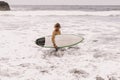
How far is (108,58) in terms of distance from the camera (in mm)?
6957

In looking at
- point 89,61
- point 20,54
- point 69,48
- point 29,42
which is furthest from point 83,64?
point 29,42

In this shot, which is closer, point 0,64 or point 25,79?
point 25,79

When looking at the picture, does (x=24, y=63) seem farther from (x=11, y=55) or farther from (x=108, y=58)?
(x=108, y=58)

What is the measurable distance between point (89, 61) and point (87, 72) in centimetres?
97

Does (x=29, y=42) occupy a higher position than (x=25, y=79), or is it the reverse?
(x=25, y=79)

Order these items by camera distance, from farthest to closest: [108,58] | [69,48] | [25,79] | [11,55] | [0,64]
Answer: [69,48] → [11,55] → [108,58] → [0,64] → [25,79]

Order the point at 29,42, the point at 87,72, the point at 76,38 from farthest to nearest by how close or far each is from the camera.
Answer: the point at 29,42 < the point at 76,38 < the point at 87,72

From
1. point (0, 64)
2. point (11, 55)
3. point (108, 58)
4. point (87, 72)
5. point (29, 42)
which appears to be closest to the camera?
point (87, 72)

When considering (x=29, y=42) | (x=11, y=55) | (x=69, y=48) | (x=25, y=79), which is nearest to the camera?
(x=25, y=79)

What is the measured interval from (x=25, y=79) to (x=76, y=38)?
4040 millimetres

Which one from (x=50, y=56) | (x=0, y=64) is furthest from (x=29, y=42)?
(x=0, y=64)

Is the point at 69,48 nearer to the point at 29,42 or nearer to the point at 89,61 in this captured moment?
the point at 89,61

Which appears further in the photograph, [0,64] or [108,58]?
[108,58]

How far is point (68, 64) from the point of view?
6445mm
